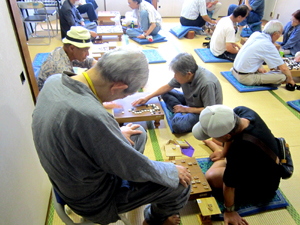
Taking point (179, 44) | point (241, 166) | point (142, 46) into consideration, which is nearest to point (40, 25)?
point (142, 46)

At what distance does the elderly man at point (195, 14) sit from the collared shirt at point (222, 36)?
1.28 metres

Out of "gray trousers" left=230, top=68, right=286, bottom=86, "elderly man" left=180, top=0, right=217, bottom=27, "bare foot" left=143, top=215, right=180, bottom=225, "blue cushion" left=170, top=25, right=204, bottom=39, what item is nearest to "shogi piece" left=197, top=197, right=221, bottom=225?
"bare foot" left=143, top=215, right=180, bottom=225

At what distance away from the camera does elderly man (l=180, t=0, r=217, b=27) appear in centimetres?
501

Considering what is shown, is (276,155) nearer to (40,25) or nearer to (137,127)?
(137,127)

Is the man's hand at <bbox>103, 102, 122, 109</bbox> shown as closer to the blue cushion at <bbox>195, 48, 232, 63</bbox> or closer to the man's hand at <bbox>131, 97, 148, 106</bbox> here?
the man's hand at <bbox>131, 97, 148, 106</bbox>

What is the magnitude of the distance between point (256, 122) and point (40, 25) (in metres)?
5.51

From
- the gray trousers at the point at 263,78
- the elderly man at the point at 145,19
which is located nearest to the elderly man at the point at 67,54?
the gray trousers at the point at 263,78

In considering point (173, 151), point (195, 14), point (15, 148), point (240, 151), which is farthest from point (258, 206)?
point (195, 14)

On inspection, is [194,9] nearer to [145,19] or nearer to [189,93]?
[145,19]

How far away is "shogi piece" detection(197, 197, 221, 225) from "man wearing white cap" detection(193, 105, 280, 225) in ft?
0.31

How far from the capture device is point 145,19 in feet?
15.2

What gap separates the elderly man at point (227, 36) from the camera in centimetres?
363

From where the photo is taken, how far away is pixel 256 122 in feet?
4.42

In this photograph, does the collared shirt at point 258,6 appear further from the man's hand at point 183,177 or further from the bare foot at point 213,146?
the man's hand at point 183,177
